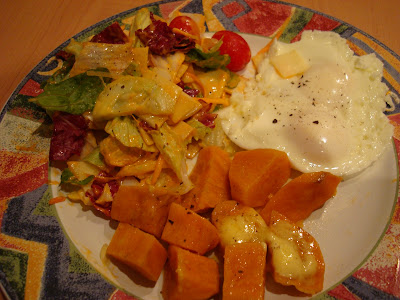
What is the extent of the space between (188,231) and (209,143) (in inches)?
35.9

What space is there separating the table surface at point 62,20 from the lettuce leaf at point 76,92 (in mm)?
1141

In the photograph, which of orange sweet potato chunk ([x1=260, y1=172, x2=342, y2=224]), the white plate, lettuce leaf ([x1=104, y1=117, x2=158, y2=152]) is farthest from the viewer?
lettuce leaf ([x1=104, y1=117, x2=158, y2=152])

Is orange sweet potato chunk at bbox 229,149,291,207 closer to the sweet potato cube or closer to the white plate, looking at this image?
the white plate

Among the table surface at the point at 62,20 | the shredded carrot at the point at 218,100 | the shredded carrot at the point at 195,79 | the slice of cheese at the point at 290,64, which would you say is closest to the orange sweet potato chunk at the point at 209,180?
the shredded carrot at the point at 218,100

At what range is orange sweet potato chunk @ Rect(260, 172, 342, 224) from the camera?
2174mm

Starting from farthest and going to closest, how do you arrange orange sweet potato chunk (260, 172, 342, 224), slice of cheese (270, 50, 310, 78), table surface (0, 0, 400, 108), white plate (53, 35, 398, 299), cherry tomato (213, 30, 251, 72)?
table surface (0, 0, 400, 108) < cherry tomato (213, 30, 251, 72) < slice of cheese (270, 50, 310, 78) < orange sweet potato chunk (260, 172, 342, 224) < white plate (53, 35, 398, 299)

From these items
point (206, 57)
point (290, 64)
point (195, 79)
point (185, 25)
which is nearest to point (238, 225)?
point (195, 79)

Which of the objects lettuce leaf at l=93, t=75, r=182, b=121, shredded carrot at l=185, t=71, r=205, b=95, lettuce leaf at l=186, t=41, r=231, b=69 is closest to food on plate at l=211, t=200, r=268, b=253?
lettuce leaf at l=93, t=75, r=182, b=121

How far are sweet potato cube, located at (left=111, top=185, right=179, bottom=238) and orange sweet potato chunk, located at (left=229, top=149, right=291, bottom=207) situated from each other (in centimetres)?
50

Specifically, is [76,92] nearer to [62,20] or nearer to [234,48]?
[234,48]

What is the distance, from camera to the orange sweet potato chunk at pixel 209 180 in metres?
2.21

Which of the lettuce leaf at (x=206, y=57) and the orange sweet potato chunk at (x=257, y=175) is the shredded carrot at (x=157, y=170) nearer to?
the orange sweet potato chunk at (x=257, y=175)

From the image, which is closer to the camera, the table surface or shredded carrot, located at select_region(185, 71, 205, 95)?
shredded carrot, located at select_region(185, 71, 205, 95)

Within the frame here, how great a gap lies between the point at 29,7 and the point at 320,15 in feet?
11.1
